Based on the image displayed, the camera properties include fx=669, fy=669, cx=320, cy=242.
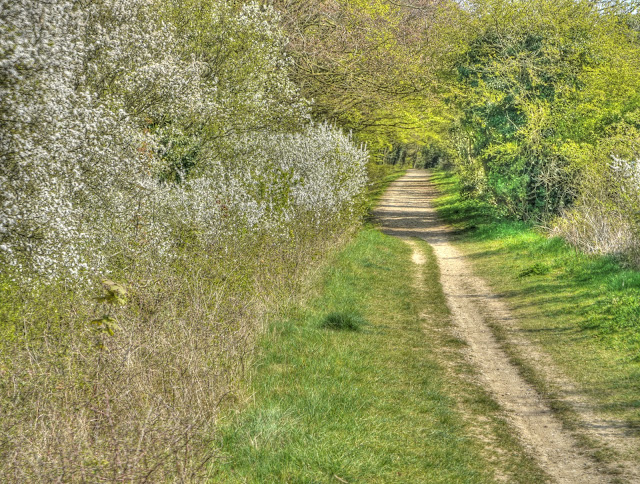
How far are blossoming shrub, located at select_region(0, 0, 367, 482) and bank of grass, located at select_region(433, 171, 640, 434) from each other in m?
4.52

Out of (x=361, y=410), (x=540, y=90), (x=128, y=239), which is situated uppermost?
(x=540, y=90)

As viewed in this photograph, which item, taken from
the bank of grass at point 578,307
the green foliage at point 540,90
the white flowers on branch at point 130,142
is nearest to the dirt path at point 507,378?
the bank of grass at point 578,307

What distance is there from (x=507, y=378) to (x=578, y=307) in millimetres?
4149

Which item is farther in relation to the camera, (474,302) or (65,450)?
(474,302)

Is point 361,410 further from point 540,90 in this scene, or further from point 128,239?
point 540,90

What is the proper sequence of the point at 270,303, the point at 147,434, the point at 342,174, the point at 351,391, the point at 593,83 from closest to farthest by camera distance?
the point at 147,434, the point at 351,391, the point at 270,303, the point at 342,174, the point at 593,83

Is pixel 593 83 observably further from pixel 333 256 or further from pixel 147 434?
pixel 147 434

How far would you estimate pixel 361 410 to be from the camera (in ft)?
25.2

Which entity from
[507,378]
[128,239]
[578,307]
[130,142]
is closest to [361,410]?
[507,378]

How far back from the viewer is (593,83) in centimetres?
2123

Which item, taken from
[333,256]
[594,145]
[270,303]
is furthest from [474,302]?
[594,145]

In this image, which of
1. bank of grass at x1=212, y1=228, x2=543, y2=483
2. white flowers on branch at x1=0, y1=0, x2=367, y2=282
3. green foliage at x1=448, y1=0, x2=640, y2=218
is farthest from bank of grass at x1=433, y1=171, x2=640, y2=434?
white flowers on branch at x1=0, y1=0, x2=367, y2=282

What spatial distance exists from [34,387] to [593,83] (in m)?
20.3

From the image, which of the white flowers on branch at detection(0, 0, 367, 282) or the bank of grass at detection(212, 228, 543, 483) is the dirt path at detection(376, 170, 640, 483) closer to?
the bank of grass at detection(212, 228, 543, 483)
